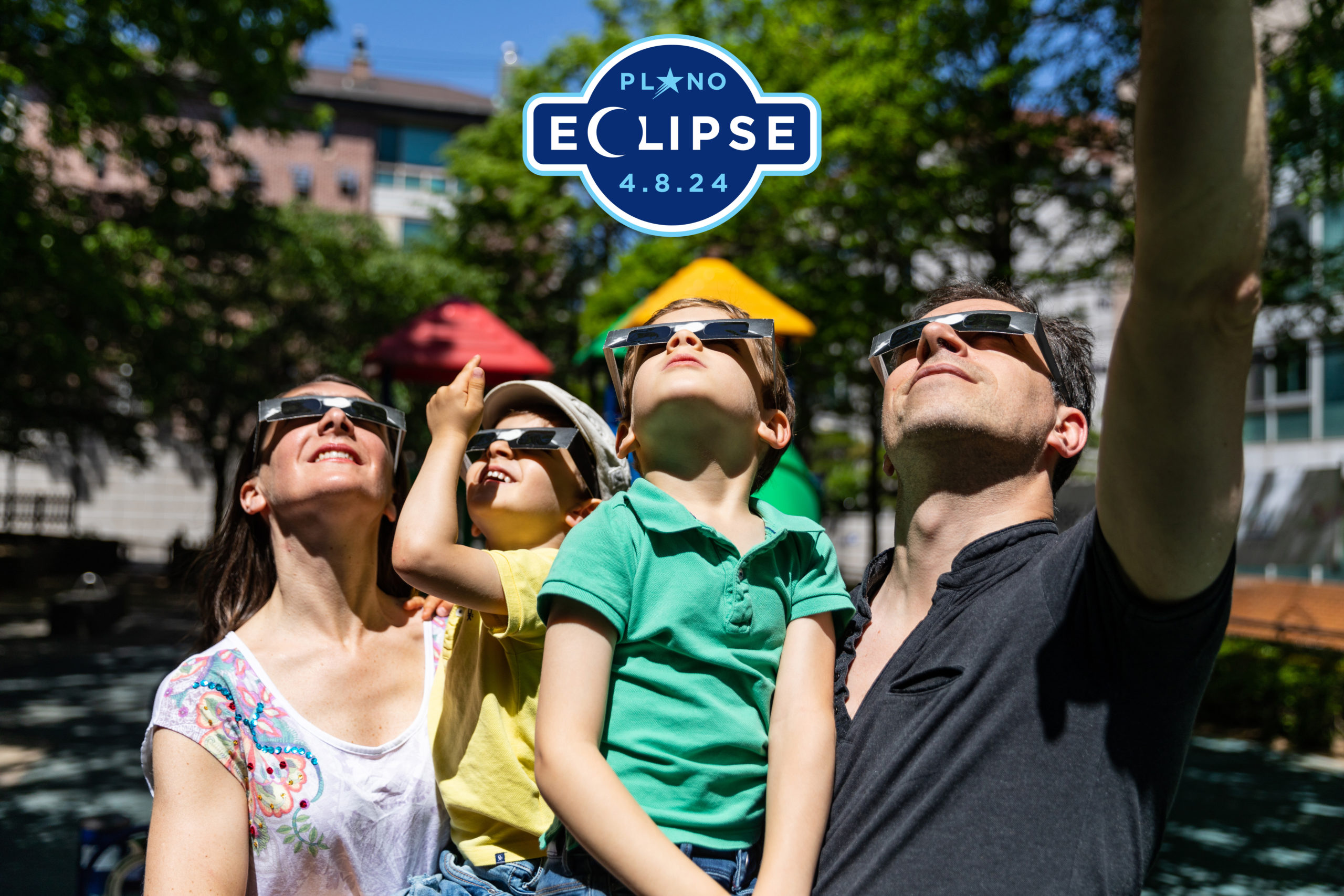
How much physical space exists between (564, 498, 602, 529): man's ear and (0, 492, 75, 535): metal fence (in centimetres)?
2804

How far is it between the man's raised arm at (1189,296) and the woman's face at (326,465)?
1.59 meters

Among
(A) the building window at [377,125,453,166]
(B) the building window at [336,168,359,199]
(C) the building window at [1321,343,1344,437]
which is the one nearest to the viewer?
(C) the building window at [1321,343,1344,437]

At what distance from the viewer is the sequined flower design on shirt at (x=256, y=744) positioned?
1.95 meters

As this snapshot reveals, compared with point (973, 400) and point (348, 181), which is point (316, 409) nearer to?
point (973, 400)

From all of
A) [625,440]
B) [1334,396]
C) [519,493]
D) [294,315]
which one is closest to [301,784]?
[519,493]

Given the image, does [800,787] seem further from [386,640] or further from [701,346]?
[386,640]

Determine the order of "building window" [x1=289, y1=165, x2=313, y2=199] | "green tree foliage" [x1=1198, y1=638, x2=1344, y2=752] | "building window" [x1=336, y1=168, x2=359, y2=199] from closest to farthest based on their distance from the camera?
"green tree foliage" [x1=1198, y1=638, x2=1344, y2=752] < "building window" [x1=289, y1=165, x2=313, y2=199] < "building window" [x1=336, y1=168, x2=359, y2=199]

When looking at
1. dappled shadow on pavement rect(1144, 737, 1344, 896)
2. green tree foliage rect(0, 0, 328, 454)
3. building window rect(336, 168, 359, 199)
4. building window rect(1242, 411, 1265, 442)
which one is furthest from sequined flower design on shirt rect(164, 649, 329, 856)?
building window rect(336, 168, 359, 199)

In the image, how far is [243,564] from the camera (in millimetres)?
2465

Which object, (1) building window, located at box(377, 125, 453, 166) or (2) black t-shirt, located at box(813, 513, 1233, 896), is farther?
(1) building window, located at box(377, 125, 453, 166)

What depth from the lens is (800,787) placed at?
61.5 inches

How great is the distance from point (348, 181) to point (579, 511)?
4608 centimetres

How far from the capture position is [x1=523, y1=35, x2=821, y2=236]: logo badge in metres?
1.78

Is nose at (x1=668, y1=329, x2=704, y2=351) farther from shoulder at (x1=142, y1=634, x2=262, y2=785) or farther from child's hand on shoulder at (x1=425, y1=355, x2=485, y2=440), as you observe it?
shoulder at (x1=142, y1=634, x2=262, y2=785)
